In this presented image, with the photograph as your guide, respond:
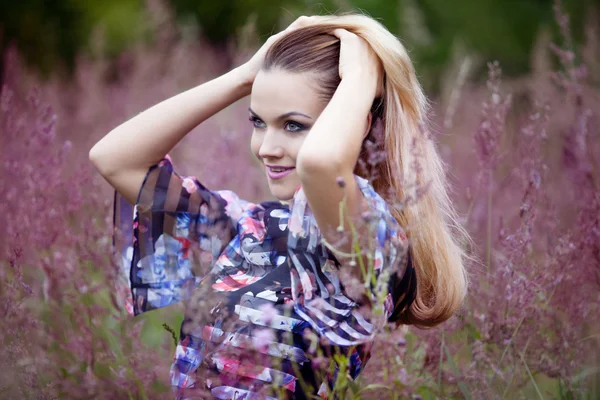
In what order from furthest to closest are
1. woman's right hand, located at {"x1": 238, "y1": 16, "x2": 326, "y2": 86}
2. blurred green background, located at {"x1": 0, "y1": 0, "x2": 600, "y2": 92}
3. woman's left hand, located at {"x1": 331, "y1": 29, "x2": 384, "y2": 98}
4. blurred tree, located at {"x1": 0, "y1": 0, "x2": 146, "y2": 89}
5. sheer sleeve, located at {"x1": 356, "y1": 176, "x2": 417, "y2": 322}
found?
Result: blurred green background, located at {"x1": 0, "y1": 0, "x2": 600, "y2": 92}, blurred tree, located at {"x1": 0, "y1": 0, "x2": 146, "y2": 89}, woman's right hand, located at {"x1": 238, "y1": 16, "x2": 326, "y2": 86}, woman's left hand, located at {"x1": 331, "y1": 29, "x2": 384, "y2": 98}, sheer sleeve, located at {"x1": 356, "y1": 176, "x2": 417, "y2": 322}

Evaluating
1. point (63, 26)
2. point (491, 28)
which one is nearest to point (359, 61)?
point (491, 28)

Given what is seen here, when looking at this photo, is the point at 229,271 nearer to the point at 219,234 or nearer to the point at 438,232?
the point at 219,234

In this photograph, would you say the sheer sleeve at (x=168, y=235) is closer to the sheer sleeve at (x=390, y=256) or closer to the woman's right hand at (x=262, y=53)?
the woman's right hand at (x=262, y=53)

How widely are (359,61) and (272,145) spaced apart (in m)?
0.29

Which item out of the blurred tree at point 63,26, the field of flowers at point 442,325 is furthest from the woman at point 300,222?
the blurred tree at point 63,26

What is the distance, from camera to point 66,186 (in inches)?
92.6

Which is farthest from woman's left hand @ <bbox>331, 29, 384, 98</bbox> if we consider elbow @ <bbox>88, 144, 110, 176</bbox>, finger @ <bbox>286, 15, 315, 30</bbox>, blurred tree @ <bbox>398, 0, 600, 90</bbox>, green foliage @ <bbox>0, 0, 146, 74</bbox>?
blurred tree @ <bbox>398, 0, 600, 90</bbox>

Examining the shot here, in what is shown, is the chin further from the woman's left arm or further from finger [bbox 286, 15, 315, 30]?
finger [bbox 286, 15, 315, 30]

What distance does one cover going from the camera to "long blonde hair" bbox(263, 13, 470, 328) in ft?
5.63

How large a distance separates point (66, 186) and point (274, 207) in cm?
86

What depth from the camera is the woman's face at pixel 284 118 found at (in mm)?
1675

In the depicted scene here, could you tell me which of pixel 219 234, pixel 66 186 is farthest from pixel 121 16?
pixel 219 234

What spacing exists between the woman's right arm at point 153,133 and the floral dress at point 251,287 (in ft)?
0.17

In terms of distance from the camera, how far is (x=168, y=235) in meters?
1.92
